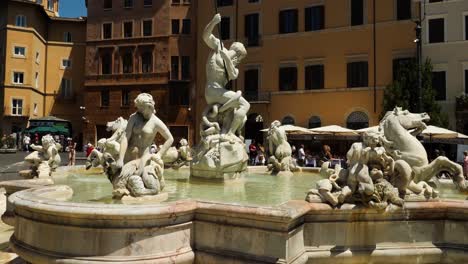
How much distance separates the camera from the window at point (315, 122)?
31.5 meters

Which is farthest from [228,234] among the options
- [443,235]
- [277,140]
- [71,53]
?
[71,53]

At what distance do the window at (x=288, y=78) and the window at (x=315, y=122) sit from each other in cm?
261

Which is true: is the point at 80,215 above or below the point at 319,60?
below

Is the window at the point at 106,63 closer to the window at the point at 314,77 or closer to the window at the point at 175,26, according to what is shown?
the window at the point at 175,26

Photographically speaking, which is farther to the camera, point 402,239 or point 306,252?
point 402,239

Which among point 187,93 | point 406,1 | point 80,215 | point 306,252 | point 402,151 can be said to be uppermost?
point 406,1

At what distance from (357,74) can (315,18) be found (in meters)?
5.24

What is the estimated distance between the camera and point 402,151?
20.7 ft

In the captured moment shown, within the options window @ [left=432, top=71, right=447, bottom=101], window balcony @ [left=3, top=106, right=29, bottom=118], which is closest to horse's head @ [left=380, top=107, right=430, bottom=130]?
window @ [left=432, top=71, right=447, bottom=101]

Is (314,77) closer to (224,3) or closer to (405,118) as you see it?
(224,3)

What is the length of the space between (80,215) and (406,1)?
29.2m

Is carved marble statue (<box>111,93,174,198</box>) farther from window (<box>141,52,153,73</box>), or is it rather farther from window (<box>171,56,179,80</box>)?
window (<box>141,52,153,73</box>)

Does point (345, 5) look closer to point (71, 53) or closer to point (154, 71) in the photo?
point (154, 71)

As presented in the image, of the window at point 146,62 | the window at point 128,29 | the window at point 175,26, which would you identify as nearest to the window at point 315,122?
the window at point 175,26
